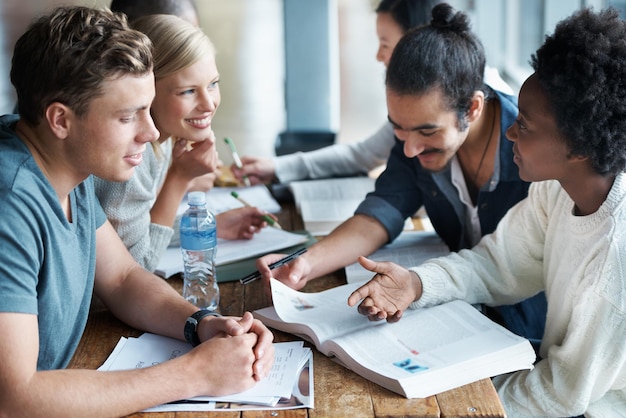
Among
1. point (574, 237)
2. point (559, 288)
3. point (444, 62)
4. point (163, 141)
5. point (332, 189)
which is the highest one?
point (444, 62)

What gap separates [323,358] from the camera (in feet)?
4.75

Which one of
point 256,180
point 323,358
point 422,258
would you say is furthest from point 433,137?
point 256,180

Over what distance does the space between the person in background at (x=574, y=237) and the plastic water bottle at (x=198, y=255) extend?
0.39 metres

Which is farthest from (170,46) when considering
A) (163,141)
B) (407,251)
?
(407,251)

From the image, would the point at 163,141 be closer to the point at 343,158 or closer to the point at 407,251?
the point at 407,251

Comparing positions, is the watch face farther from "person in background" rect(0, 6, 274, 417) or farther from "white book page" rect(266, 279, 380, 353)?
"white book page" rect(266, 279, 380, 353)

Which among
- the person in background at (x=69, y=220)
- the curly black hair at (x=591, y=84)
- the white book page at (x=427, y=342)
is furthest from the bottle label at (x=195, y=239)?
the curly black hair at (x=591, y=84)

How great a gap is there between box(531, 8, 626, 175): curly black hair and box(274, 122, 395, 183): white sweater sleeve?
1.17 m

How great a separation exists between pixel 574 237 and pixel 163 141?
1037 mm

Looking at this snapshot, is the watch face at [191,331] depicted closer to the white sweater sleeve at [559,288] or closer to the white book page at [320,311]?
the white book page at [320,311]

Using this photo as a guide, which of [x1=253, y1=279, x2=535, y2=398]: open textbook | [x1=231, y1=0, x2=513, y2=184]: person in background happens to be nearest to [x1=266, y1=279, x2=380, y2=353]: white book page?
[x1=253, y1=279, x2=535, y2=398]: open textbook

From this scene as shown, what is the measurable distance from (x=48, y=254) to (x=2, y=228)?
0.38ft

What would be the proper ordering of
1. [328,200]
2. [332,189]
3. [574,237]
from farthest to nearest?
[332,189]
[328,200]
[574,237]

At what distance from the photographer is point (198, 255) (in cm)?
177
